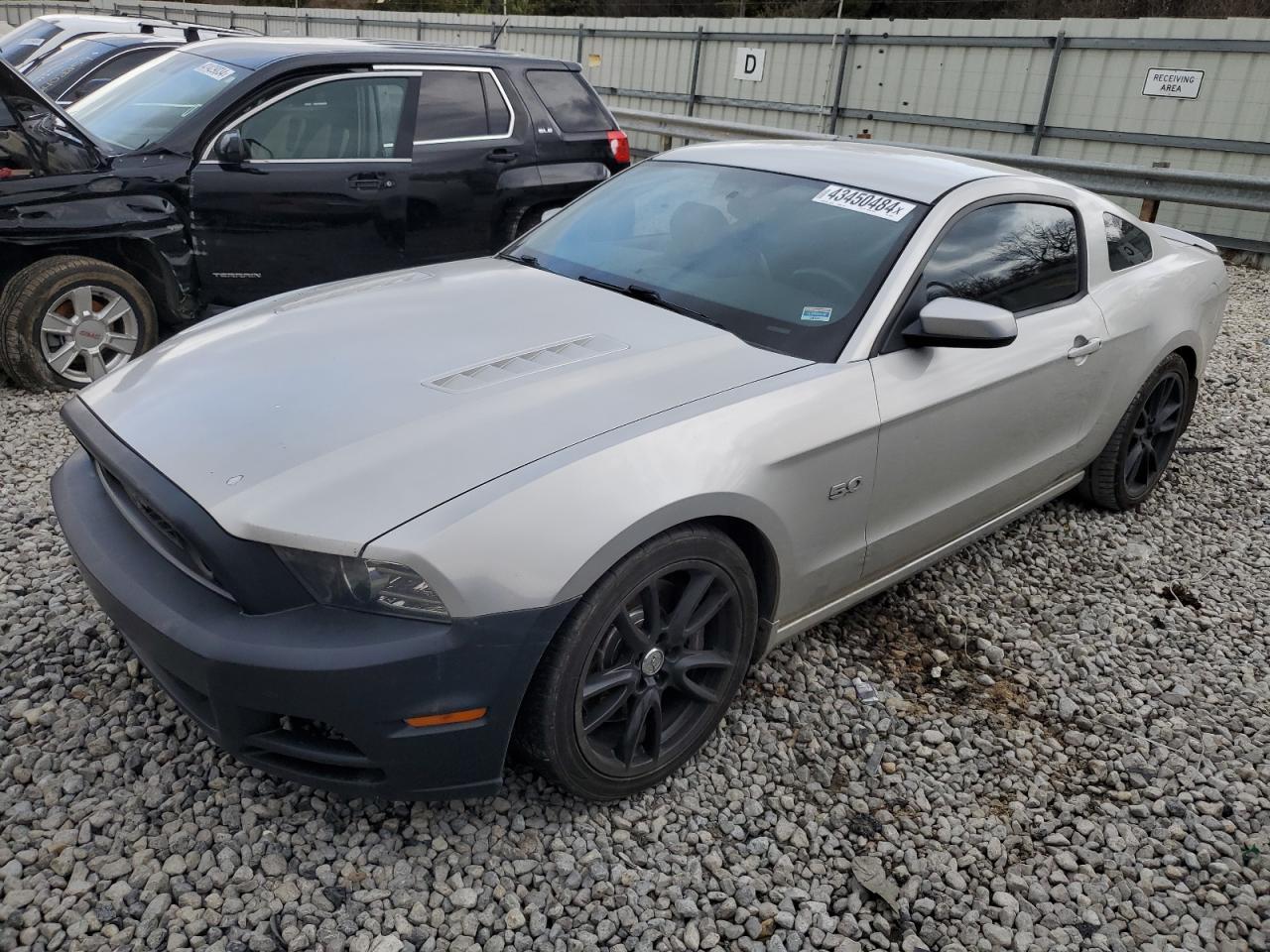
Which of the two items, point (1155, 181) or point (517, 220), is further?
point (1155, 181)

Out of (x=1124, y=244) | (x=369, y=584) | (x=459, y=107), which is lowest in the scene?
(x=369, y=584)

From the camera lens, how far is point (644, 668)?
8.59 ft

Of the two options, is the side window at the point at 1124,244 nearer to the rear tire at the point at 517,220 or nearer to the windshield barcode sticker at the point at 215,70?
the rear tire at the point at 517,220

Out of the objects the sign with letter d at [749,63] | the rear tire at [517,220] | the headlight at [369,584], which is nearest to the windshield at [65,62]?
the rear tire at [517,220]

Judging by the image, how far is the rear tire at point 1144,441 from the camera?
4492 mm

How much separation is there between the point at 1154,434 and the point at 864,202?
Answer: 7.54 feet

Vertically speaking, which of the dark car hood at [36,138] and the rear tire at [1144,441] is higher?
the dark car hood at [36,138]

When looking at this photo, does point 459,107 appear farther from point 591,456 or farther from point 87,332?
point 591,456

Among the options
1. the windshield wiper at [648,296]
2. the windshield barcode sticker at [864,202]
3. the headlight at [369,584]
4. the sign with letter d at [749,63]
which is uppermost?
the sign with letter d at [749,63]

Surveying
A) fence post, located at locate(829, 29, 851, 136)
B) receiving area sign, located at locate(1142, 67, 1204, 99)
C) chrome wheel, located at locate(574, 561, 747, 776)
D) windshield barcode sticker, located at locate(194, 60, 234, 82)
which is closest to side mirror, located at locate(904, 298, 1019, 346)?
chrome wheel, located at locate(574, 561, 747, 776)

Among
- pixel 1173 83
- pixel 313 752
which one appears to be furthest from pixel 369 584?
pixel 1173 83

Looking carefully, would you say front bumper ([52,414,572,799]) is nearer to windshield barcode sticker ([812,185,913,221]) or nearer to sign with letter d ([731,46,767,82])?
windshield barcode sticker ([812,185,913,221])

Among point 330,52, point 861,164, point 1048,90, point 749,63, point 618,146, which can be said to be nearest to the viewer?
point 861,164

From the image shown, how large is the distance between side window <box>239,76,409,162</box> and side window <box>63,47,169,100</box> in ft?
10.4
